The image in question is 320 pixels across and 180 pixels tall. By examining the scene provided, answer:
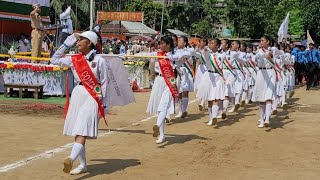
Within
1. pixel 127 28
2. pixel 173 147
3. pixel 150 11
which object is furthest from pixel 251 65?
pixel 150 11

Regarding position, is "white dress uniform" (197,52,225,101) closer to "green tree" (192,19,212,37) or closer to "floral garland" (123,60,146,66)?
"floral garland" (123,60,146,66)

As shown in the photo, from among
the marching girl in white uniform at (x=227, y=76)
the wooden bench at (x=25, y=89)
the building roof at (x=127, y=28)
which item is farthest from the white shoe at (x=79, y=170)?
the building roof at (x=127, y=28)

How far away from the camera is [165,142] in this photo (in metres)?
9.86

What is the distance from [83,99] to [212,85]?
5.66 metres

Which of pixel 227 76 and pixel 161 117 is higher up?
pixel 227 76

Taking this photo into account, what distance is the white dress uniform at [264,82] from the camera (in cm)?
1193

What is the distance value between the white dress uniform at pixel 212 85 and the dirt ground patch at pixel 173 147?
69 centimetres

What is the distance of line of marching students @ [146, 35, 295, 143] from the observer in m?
10.2

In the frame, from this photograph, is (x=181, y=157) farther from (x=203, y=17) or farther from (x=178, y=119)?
(x=203, y=17)

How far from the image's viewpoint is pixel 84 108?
7027 millimetres

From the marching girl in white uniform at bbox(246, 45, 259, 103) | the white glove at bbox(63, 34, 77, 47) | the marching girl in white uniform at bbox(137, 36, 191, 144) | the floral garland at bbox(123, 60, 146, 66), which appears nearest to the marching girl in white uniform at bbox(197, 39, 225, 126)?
the marching girl in white uniform at bbox(137, 36, 191, 144)

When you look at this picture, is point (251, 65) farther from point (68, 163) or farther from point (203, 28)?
point (203, 28)

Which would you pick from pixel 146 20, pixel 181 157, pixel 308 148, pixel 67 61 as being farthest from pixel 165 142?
pixel 146 20

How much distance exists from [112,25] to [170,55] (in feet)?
139
